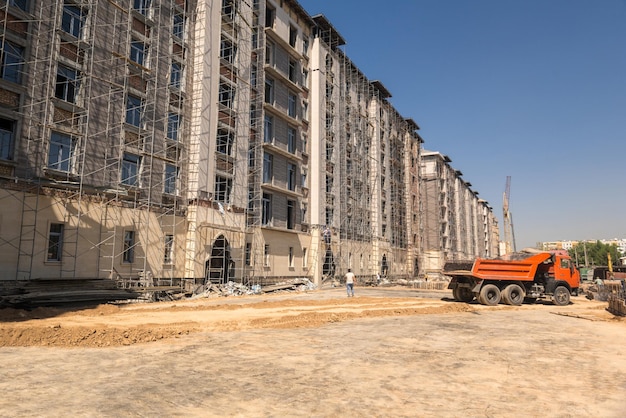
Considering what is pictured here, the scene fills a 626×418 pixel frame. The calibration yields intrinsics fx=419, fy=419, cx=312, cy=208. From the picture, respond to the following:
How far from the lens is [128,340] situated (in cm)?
1006

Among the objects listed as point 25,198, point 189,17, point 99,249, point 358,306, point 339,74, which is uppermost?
point 339,74

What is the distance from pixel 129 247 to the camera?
21.4 meters

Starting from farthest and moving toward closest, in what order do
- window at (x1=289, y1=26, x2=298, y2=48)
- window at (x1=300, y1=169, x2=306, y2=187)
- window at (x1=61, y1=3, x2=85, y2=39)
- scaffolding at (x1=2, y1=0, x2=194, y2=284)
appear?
window at (x1=289, y1=26, x2=298, y2=48) < window at (x1=300, y1=169, x2=306, y2=187) < window at (x1=61, y1=3, x2=85, y2=39) < scaffolding at (x1=2, y1=0, x2=194, y2=284)

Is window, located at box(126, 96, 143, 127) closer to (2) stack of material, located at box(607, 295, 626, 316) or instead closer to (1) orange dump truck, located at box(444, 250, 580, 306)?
(1) orange dump truck, located at box(444, 250, 580, 306)

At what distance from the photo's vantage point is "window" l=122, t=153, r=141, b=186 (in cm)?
2198

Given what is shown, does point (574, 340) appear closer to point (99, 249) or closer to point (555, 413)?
point (555, 413)

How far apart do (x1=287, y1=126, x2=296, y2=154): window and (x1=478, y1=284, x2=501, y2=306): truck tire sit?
67.7ft

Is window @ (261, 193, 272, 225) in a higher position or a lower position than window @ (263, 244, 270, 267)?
higher

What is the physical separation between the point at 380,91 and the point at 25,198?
45.1m

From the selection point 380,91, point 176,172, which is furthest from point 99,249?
point 380,91

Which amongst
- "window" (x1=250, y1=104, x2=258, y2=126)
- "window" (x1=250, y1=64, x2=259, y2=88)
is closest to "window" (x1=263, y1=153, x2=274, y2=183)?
"window" (x1=250, y1=104, x2=258, y2=126)

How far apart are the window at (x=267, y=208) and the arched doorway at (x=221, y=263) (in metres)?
5.18

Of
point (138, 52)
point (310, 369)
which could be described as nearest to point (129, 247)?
point (138, 52)

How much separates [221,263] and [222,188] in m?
5.03
